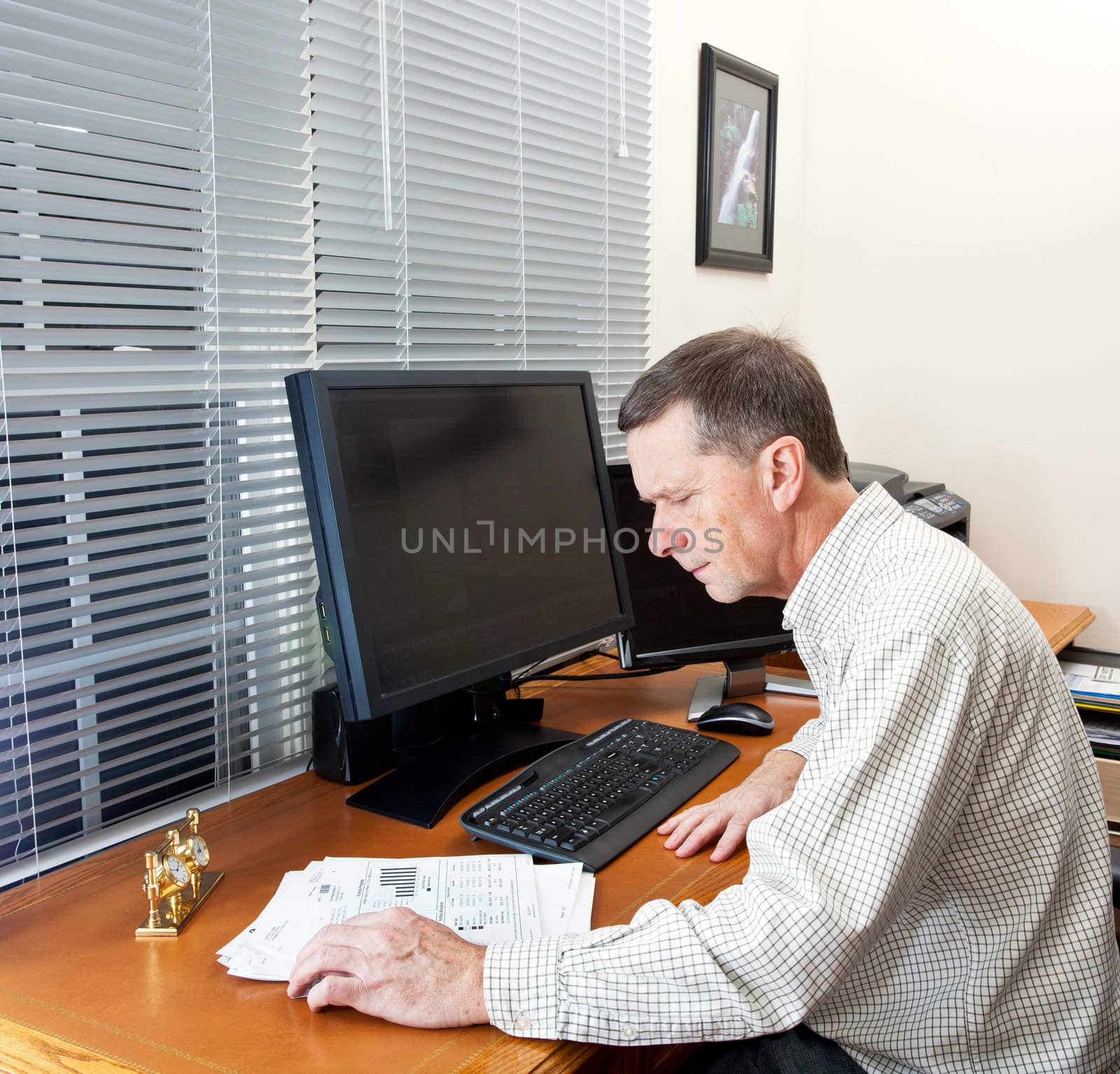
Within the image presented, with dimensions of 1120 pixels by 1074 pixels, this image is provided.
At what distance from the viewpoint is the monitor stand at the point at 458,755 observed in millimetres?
1313

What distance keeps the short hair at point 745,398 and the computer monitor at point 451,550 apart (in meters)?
0.29

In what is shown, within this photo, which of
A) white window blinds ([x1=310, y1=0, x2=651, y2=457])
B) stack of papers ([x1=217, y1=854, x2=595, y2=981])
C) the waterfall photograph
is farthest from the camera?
the waterfall photograph

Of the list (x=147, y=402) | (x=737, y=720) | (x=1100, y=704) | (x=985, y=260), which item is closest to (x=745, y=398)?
(x=737, y=720)

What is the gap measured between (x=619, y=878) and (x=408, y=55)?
1.29 meters

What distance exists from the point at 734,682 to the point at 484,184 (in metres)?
1.00

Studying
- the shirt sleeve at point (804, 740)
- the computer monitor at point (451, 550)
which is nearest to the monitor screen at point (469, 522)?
the computer monitor at point (451, 550)

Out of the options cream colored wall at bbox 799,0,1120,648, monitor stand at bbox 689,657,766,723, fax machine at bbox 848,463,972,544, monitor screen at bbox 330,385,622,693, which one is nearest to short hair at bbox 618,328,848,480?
monitor screen at bbox 330,385,622,693

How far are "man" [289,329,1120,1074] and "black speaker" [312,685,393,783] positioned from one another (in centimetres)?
44

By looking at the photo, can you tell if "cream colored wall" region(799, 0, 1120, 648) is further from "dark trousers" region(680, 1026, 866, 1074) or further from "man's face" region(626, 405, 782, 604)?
"dark trousers" region(680, 1026, 866, 1074)

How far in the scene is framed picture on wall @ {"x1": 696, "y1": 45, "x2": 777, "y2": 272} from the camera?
2398 millimetres

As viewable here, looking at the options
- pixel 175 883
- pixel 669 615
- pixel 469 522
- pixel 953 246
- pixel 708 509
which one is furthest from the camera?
pixel 953 246

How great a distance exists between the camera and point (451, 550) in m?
1.34

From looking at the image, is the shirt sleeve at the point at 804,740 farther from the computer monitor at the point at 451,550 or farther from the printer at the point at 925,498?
the printer at the point at 925,498

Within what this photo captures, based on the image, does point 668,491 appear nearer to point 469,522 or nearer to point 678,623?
point 469,522
